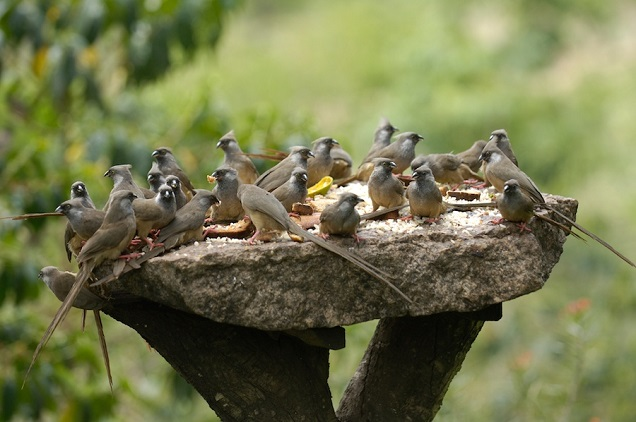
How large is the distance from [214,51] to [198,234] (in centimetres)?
313

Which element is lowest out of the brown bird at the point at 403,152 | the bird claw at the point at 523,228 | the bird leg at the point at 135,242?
the bird leg at the point at 135,242

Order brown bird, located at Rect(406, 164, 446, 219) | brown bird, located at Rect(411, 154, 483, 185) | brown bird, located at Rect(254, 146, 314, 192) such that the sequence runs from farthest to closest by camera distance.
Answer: brown bird, located at Rect(411, 154, 483, 185)
brown bird, located at Rect(254, 146, 314, 192)
brown bird, located at Rect(406, 164, 446, 219)

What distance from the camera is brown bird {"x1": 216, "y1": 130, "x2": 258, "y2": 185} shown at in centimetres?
542

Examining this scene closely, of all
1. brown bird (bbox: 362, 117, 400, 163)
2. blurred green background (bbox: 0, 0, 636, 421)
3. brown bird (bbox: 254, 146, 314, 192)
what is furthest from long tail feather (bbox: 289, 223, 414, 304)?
blurred green background (bbox: 0, 0, 636, 421)

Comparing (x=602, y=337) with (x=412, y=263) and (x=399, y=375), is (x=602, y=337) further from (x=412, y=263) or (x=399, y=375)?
(x=412, y=263)

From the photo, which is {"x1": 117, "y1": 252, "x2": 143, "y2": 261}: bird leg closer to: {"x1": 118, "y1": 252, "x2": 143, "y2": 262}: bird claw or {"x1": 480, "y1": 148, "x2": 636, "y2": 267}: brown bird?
{"x1": 118, "y1": 252, "x2": 143, "y2": 262}: bird claw

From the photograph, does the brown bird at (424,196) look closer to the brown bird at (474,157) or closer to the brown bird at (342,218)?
the brown bird at (342,218)

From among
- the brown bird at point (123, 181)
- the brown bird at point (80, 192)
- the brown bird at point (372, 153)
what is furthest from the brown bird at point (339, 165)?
the brown bird at point (80, 192)

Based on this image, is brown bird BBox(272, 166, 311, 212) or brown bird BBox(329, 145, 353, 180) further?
brown bird BBox(329, 145, 353, 180)

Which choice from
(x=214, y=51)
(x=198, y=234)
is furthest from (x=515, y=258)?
(x=214, y=51)

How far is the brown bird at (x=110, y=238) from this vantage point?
4066 millimetres

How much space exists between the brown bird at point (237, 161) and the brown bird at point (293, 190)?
A: 2.23 ft

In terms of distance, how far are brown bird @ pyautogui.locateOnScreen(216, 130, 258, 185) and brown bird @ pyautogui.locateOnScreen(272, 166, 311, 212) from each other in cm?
68

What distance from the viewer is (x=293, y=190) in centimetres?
475
